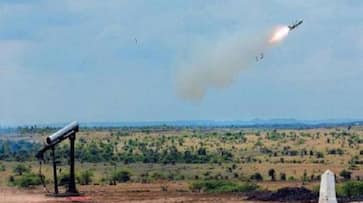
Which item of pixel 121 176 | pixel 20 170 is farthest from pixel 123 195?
pixel 20 170

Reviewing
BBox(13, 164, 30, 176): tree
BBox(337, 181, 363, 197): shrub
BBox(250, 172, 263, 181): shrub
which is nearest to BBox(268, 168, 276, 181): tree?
BBox(250, 172, 263, 181): shrub

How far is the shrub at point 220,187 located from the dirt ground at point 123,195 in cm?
113

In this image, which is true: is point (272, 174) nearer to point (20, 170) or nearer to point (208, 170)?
point (208, 170)

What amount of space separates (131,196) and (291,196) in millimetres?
9762

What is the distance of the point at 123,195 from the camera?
5691 cm

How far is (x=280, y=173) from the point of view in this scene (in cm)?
7619

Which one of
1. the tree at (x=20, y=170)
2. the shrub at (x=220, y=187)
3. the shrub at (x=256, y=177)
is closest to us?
the shrub at (x=220, y=187)

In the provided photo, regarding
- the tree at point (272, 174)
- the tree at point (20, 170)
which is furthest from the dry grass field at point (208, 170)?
the tree at point (20, 170)

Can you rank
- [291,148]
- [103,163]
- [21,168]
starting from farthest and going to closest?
1. [291,148]
2. [103,163]
3. [21,168]

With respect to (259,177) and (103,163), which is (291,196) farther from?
(103,163)

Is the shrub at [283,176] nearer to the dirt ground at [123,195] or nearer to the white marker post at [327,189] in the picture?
the dirt ground at [123,195]

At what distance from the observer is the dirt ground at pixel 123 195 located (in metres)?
53.9

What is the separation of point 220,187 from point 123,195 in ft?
25.9

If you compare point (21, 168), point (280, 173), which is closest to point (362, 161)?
point (280, 173)
